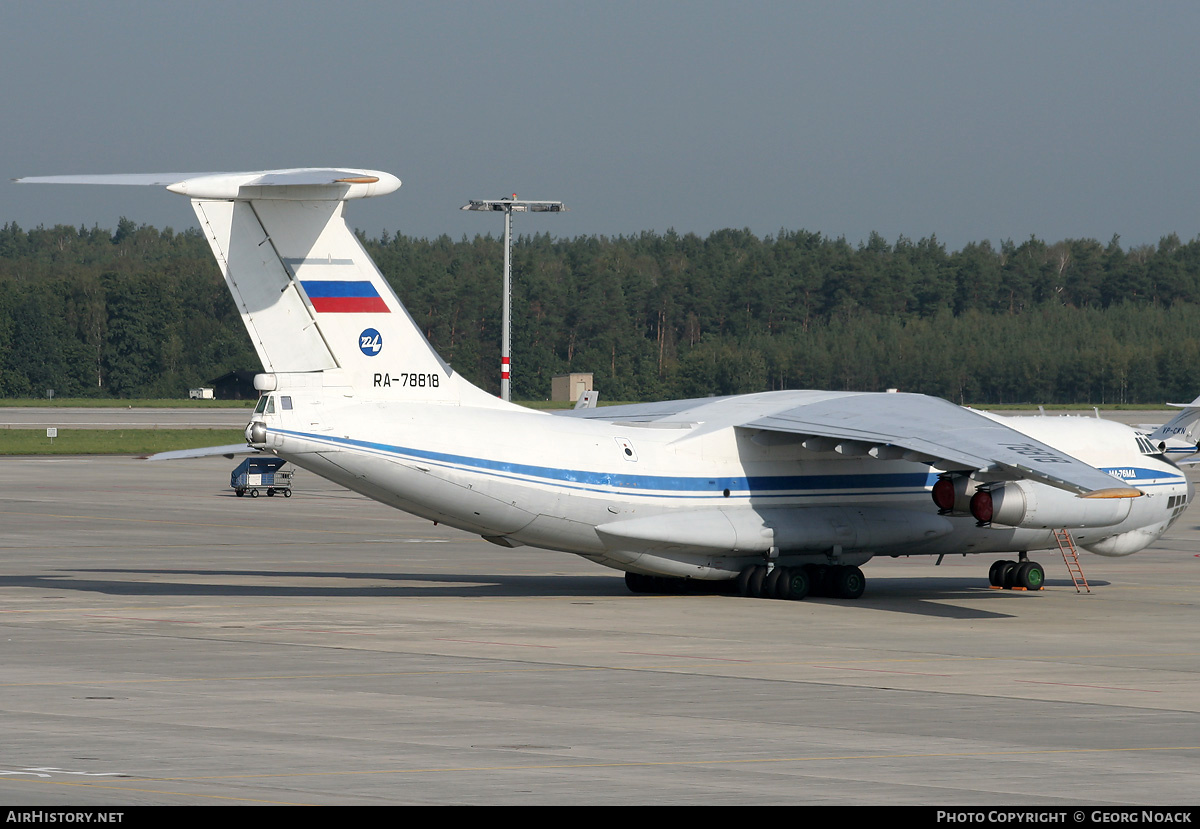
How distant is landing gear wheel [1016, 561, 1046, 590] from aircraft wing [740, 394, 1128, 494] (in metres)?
3.52

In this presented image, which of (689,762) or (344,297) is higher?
(344,297)

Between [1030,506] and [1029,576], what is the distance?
468 centimetres

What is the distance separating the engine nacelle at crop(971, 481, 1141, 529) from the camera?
21.5 metres

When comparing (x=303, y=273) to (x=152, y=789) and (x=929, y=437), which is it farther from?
(x=152, y=789)

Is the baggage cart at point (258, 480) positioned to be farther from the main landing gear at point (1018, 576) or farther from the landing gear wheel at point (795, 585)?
the landing gear wheel at point (795, 585)

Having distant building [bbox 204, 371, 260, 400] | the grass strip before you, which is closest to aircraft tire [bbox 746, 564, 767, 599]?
the grass strip

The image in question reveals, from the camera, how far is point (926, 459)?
2133cm

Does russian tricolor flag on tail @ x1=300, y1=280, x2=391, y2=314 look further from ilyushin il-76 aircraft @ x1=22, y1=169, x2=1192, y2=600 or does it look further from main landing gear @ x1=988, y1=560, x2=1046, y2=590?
main landing gear @ x1=988, y1=560, x2=1046, y2=590

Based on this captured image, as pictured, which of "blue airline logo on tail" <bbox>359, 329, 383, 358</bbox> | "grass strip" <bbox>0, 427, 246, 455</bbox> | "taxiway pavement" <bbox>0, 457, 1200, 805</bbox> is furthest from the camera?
"grass strip" <bbox>0, 427, 246, 455</bbox>

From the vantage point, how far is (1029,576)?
85.1ft

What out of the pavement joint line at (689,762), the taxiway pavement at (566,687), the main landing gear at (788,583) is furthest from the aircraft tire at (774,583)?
the pavement joint line at (689,762)

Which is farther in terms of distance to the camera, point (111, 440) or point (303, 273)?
point (111, 440)

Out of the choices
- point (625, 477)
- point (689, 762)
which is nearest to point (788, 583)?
point (625, 477)

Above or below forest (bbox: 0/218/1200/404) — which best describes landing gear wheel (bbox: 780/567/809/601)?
below
